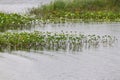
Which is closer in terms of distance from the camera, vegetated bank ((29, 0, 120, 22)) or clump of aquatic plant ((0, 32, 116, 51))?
clump of aquatic plant ((0, 32, 116, 51))

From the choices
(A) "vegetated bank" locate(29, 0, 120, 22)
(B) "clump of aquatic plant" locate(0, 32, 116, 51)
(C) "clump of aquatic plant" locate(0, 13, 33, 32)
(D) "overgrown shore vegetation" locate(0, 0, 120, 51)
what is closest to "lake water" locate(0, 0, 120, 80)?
(B) "clump of aquatic plant" locate(0, 32, 116, 51)

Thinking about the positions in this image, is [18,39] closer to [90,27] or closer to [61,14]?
[90,27]

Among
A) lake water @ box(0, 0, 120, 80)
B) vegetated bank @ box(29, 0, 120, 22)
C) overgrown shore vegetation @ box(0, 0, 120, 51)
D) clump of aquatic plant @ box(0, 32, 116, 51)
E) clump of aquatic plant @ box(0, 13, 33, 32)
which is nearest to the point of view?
lake water @ box(0, 0, 120, 80)

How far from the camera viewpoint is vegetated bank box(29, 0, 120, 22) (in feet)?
103

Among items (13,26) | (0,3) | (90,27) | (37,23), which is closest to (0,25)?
(13,26)

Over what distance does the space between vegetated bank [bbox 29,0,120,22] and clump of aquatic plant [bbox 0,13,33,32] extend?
280cm

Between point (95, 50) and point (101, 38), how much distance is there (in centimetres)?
276

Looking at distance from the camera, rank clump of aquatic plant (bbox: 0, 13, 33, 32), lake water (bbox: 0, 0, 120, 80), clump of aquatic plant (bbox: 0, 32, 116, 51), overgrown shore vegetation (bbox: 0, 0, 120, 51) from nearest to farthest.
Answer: lake water (bbox: 0, 0, 120, 80) < clump of aquatic plant (bbox: 0, 32, 116, 51) < overgrown shore vegetation (bbox: 0, 0, 120, 51) < clump of aquatic plant (bbox: 0, 13, 33, 32)

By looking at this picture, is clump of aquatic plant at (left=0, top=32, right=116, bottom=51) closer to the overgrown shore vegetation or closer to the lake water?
the overgrown shore vegetation

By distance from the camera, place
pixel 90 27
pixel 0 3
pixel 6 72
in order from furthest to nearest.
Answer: pixel 0 3, pixel 90 27, pixel 6 72

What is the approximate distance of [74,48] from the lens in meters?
20.2

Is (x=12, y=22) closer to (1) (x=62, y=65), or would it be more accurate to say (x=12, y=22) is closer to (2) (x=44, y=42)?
(2) (x=44, y=42)

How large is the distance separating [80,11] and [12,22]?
784 cm

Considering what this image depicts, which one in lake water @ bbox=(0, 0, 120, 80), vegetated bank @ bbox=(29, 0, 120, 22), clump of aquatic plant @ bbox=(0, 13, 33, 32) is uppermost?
vegetated bank @ bbox=(29, 0, 120, 22)
